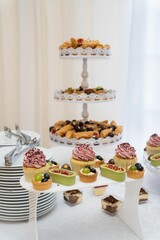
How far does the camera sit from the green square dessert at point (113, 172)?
44.4 inches

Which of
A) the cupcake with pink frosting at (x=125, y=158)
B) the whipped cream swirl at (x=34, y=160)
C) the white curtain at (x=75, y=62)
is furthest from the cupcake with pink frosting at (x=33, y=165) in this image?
the white curtain at (x=75, y=62)

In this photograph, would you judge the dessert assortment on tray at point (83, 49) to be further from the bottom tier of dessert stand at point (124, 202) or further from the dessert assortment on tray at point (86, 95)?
the bottom tier of dessert stand at point (124, 202)

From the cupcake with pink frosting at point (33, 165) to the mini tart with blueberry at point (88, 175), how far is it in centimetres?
13

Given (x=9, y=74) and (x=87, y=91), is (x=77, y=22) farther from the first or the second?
(x=87, y=91)

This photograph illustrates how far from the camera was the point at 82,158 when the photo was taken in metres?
1.23

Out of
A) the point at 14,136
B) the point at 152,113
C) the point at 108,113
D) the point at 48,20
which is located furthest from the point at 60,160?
the point at 48,20

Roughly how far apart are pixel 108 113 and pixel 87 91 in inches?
34.7

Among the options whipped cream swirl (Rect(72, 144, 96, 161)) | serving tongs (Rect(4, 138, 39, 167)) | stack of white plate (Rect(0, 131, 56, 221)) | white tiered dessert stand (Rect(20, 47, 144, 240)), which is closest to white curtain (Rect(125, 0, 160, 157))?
white tiered dessert stand (Rect(20, 47, 144, 240))

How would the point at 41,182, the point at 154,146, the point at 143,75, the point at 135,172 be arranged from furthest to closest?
the point at 143,75 → the point at 154,146 → the point at 135,172 → the point at 41,182

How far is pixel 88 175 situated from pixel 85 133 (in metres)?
0.53

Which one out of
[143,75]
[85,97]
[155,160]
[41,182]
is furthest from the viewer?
[143,75]

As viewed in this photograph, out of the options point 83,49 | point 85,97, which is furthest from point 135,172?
point 83,49

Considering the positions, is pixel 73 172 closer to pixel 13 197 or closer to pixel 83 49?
pixel 13 197

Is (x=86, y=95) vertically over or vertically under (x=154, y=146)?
over
